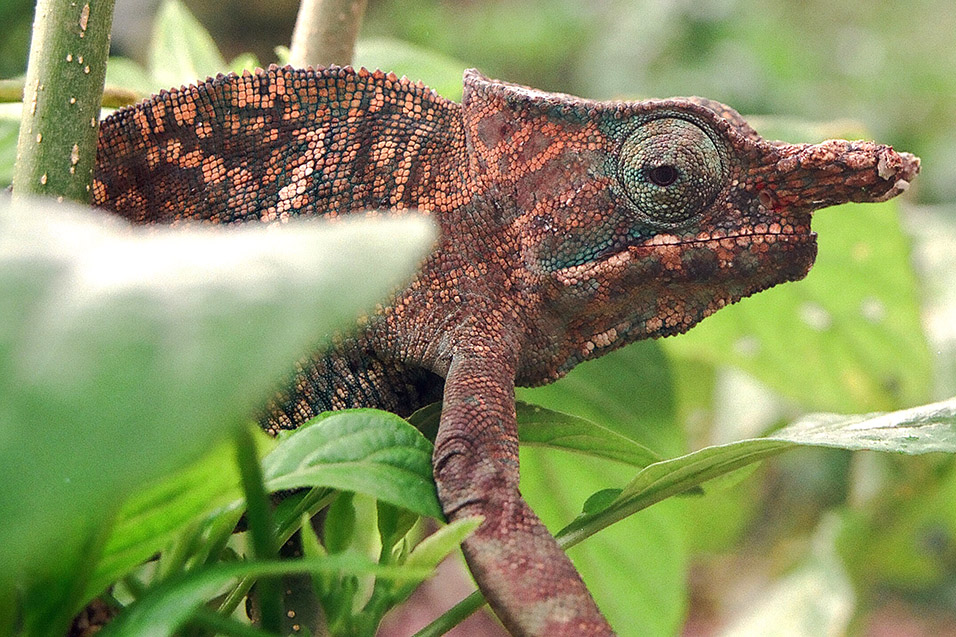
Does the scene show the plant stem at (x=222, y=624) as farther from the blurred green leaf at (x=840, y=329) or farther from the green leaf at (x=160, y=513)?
the blurred green leaf at (x=840, y=329)

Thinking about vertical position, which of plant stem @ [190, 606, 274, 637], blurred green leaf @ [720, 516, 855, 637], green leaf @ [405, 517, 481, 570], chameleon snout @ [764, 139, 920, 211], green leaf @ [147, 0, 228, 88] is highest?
green leaf @ [147, 0, 228, 88]

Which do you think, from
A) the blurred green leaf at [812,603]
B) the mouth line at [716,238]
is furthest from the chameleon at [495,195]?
the blurred green leaf at [812,603]

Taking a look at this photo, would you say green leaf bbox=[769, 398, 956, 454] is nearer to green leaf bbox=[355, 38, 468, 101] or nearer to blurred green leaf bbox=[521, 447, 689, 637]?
blurred green leaf bbox=[521, 447, 689, 637]

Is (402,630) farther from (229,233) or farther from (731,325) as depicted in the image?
(229,233)

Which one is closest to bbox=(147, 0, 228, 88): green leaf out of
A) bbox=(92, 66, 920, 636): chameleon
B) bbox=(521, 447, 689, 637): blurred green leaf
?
bbox=(92, 66, 920, 636): chameleon

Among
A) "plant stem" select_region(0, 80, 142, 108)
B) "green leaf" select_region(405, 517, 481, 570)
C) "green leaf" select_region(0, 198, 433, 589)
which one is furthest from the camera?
"plant stem" select_region(0, 80, 142, 108)

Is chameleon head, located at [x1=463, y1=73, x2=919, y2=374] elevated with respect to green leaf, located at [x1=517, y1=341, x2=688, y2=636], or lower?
elevated

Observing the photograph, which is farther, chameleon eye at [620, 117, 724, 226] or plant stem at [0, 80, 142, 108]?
plant stem at [0, 80, 142, 108]
